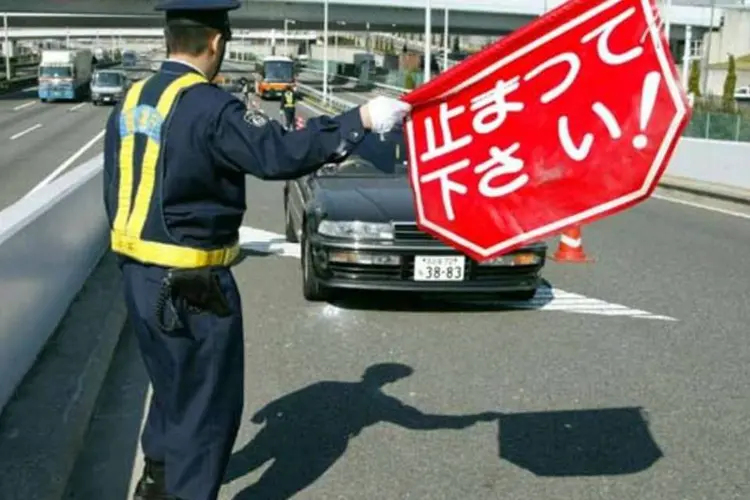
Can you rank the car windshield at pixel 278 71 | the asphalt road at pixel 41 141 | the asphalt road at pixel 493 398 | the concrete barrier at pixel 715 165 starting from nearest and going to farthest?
the asphalt road at pixel 493 398 → the concrete barrier at pixel 715 165 → the asphalt road at pixel 41 141 → the car windshield at pixel 278 71

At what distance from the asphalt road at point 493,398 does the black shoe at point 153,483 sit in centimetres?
59

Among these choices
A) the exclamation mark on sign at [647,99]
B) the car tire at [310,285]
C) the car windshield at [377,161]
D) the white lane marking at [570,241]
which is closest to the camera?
the exclamation mark on sign at [647,99]

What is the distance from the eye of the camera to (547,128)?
3787 millimetres

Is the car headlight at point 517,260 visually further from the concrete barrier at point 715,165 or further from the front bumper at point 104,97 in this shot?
the front bumper at point 104,97

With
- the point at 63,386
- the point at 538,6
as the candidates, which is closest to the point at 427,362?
the point at 63,386

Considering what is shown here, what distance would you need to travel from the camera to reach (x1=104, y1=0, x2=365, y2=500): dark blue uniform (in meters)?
3.20

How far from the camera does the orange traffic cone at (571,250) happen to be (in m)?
10.4

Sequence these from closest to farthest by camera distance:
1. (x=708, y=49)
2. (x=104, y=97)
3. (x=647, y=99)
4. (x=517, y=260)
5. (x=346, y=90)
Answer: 1. (x=647, y=99)
2. (x=517, y=260)
3. (x=104, y=97)
4. (x=708, y=49)
5. (x=346, y=90)

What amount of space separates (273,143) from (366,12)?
203 ft

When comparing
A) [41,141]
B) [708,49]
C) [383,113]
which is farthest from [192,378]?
[708,49]

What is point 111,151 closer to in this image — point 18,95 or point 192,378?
point 192,378

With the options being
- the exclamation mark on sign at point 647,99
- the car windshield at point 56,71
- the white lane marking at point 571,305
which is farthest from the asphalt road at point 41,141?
the exclamation mark on sign at point 647,99

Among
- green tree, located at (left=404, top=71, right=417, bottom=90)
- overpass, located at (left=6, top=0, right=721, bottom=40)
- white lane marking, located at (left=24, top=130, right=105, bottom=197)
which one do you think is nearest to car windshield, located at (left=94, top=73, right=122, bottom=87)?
overpass, located at (left=6, top=0, right=721, bottom=40)

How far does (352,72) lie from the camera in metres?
92.4
